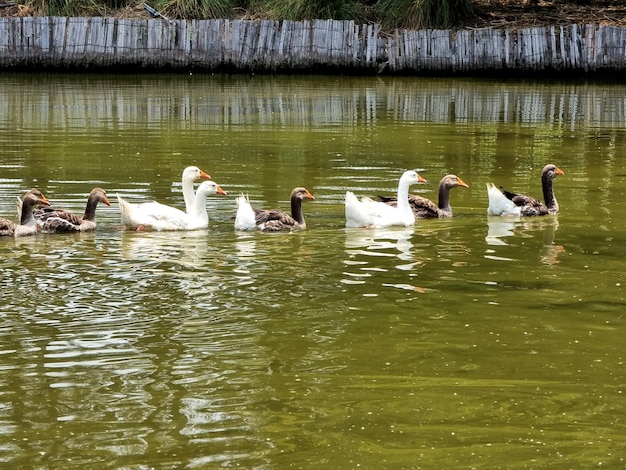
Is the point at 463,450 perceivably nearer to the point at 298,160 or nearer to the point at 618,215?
the point at 618,215

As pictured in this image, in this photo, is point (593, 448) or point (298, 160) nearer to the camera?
point (593, 448)

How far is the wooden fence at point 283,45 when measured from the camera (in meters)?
34.4

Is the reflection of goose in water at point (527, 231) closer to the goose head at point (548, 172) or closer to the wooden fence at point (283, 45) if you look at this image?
the goose head at point (548, 172)

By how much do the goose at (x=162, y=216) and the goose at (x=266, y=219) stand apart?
0.43m

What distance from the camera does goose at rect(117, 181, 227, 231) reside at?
13.5m

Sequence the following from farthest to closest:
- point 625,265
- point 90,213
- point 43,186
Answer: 1. point 43,186
2. point 90,213
3. point 625,265

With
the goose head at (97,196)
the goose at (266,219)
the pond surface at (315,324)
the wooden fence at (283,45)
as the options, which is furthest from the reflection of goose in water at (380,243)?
the wooden fence at (283,45)

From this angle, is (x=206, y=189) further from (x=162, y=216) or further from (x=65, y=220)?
(x=65, y=220)

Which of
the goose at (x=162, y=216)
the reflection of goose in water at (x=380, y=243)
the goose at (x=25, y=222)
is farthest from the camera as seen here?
the goose at (x=162, y=216)

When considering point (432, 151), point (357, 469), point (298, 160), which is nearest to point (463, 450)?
point (357, 469)

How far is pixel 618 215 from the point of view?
14.8 meters

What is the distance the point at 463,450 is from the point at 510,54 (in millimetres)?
28530

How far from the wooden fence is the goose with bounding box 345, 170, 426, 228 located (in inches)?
810

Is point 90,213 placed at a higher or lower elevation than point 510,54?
lower
